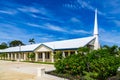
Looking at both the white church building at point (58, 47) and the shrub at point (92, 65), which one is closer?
the shrub at point (92, 65)

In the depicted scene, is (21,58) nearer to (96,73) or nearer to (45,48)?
(45,48)

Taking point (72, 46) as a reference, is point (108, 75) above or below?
below

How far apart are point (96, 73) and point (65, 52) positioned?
2484 cm

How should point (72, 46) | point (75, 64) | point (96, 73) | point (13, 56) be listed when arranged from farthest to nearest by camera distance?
point (13, 56), point (72, 46), point (75, 64), point (96, 73)

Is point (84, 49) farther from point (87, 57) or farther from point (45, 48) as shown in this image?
point (45, 48)

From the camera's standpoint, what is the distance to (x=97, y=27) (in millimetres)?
37938

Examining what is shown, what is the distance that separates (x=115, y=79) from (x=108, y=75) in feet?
3.08

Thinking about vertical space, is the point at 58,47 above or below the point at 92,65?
above

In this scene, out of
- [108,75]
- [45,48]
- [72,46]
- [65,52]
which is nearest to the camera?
[108,75]

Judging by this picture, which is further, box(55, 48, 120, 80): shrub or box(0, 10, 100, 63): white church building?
box(0, 10, 100, 63): white church building

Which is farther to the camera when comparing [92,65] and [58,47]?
[58,47]

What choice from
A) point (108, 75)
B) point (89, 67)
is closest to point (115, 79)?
point (108, 75)

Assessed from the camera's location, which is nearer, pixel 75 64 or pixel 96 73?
pixel 96 73

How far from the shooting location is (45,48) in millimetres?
42938
